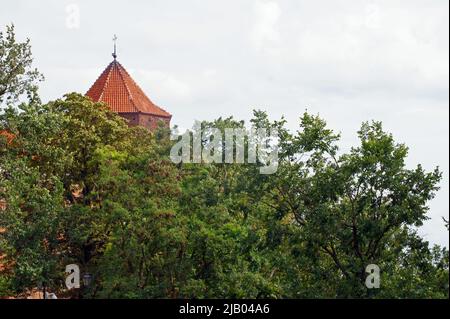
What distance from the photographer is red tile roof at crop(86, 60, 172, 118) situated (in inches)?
3634

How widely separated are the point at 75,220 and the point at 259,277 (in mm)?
10763

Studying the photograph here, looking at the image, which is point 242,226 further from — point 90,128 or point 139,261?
point 90,128

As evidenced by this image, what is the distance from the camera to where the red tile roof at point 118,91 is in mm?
92312

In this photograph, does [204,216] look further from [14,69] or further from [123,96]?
[123,96]

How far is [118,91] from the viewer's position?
93812mm

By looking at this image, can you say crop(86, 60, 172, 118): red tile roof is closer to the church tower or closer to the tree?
the church tower

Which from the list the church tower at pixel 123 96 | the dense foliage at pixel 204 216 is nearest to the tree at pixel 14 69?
the dense foliage at pixel 204 216

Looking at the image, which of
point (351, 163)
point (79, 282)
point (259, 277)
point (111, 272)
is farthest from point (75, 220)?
point (351, 163)

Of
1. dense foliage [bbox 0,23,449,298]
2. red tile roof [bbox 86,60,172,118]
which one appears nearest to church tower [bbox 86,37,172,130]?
red tile roof [bbox 86,60,172,118]

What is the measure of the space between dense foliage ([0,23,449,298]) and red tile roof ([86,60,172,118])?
1585 inches

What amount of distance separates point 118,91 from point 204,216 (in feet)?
170

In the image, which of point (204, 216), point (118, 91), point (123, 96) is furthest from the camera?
point (123, 96)

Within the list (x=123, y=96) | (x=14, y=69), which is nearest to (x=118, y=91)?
(x=123, y=96)

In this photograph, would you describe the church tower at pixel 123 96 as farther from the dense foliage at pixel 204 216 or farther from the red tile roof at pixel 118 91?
the dense foliage at pixel 204 216
